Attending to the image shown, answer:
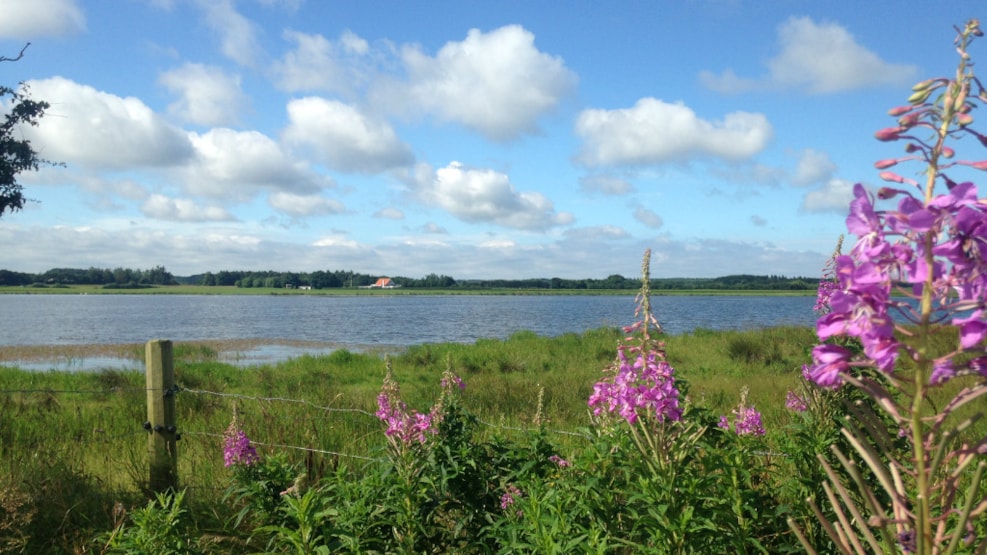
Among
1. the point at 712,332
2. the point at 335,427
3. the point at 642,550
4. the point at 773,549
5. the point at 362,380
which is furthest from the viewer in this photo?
the point at 712,332

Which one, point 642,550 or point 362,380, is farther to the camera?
point 362,380

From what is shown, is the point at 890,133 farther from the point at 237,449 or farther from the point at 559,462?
the point at 237,449

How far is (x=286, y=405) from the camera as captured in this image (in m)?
9.10

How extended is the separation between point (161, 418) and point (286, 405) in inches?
168

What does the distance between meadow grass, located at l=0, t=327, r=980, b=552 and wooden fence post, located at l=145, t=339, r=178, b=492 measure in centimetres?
19

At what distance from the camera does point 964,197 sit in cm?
109

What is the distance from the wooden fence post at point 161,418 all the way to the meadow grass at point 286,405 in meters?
0.19

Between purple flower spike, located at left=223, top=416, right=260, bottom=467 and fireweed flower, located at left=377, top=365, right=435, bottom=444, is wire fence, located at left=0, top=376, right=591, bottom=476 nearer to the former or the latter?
fireweed flower, located at left=377, top=365, right=435, bottom=444

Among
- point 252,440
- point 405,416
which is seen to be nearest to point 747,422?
point 405,416

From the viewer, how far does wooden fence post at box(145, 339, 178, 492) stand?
4.81 m

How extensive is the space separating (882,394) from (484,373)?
15.0 metres

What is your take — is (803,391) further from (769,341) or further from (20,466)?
(769,341)

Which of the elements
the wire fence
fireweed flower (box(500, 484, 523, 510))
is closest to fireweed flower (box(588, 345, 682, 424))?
the wire fence

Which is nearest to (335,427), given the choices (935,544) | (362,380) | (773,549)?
(773,549)
